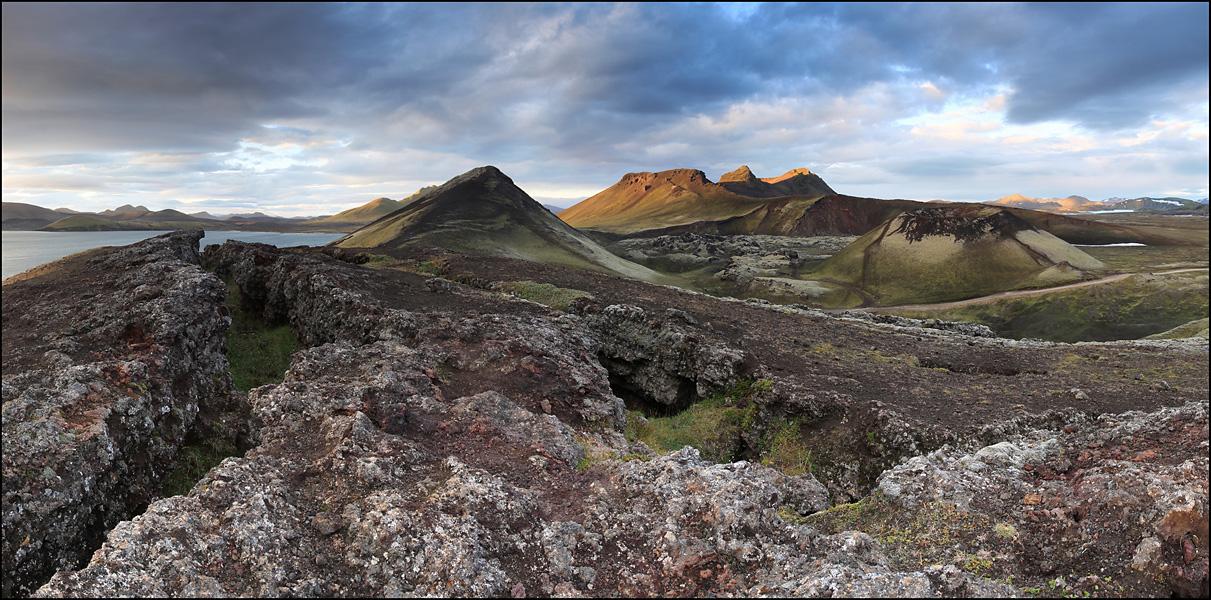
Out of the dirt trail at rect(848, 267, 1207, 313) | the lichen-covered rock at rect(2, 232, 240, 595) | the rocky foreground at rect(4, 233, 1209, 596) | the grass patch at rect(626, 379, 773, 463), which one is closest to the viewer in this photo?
the rocky foreground at rect(4, 233, 1209, 596)

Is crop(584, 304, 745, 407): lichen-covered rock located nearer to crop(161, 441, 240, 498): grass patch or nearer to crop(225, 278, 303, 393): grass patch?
crop(225, 278, 303, 393): grass patch

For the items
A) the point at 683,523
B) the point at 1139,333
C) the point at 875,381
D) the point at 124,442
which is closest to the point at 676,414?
the point at 875,381

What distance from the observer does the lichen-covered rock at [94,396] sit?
880 cm

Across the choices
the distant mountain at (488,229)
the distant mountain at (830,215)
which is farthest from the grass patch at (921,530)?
the distant mountain at (830,215)

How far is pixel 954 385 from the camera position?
17047 millimetres

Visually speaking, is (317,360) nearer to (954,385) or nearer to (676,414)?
(676,414)

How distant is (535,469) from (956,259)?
76.5 meters

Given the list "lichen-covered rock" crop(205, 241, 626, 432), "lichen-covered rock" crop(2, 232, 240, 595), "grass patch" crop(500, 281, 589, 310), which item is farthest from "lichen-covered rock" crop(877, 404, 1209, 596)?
"grass patch" crop(500, 281, 589, 310)

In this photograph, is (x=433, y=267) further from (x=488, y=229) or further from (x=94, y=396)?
(x=488, y=229)

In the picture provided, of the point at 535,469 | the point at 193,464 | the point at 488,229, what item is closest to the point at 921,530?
the point at 535,469

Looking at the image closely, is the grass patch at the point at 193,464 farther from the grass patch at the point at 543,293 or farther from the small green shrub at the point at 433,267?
the small green shrub at the point at 433,267

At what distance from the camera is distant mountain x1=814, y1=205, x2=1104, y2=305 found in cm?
6006

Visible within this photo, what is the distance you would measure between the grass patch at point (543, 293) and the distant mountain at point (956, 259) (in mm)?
50856

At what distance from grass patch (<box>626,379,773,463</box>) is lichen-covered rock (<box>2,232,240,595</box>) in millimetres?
12062
